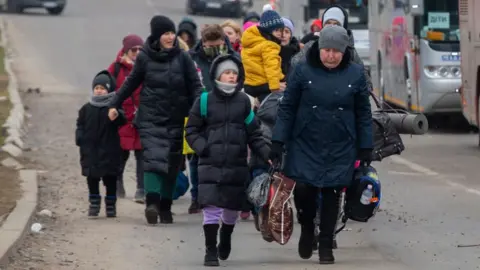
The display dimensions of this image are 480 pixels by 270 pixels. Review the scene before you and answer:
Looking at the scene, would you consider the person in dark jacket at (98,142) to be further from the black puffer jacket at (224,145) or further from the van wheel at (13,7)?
the van wheel at (13,7)

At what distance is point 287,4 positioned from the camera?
3603 cm

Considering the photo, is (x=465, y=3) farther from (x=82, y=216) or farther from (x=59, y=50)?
(x=59, y=50)

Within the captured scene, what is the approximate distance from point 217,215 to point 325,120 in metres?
1.05

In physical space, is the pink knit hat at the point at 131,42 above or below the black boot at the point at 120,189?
above

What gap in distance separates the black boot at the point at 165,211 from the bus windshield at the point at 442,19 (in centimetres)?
956

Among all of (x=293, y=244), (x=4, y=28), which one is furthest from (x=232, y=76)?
(x=4, y=28)

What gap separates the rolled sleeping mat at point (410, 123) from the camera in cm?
981

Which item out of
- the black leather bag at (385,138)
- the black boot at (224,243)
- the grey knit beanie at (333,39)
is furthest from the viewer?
the black leather bag at (385,138)

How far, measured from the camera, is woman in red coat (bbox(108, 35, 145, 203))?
13.0m

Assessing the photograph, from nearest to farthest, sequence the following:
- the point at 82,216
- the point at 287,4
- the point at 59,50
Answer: the point at 82,216, the point at 287,4, the point at 59,50

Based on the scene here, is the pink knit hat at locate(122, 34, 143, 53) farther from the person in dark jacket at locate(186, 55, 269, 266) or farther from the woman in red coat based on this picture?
the person in dark jacket at locate(186, 55, 269, 266)

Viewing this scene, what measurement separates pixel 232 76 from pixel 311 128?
2.72 ft

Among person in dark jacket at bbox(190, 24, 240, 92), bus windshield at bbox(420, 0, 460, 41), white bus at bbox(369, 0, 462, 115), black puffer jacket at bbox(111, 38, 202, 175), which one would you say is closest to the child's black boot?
black puffer jacket at bbox(111, 38, 202, 175)

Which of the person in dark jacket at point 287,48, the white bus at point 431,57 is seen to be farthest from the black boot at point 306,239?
the white bus at point 431,57
